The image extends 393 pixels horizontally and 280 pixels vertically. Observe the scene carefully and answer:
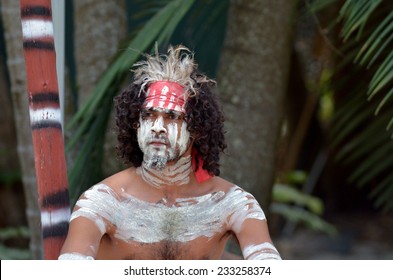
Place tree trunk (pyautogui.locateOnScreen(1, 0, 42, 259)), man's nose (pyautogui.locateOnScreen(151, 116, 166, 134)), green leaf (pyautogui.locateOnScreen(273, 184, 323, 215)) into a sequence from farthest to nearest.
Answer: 1. green leaf (pyautogui.locateOnScreen(273, 184, 323, 215))
2. tree trunk (pyautogui.locateOnScreen(1, 0, 42, 259))
3. man's nose (pyautogui.locateOnScreen(151, 116, 166, 134))

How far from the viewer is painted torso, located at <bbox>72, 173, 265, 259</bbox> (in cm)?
251

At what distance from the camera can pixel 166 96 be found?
250cm

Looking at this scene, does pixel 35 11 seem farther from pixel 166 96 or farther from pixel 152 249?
pixel 152 249

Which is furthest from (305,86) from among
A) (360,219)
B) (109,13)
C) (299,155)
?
(109,13)

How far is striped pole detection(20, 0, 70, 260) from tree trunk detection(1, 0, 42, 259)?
1.49 metres

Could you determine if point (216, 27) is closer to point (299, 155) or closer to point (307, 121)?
point (307, 121)

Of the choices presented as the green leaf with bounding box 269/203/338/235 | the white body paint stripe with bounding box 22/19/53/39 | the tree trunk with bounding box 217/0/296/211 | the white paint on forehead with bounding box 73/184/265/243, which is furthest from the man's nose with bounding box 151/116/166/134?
the green leaf with bounding box 269/203/338/235

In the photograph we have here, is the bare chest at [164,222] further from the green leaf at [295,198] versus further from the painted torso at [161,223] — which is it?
the green leaf at [295,198]

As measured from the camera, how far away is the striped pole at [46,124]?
251cm

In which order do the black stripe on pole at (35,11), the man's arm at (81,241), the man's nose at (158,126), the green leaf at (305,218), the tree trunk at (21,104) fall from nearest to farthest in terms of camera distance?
the man's arm at (81,241) → the man's nose at (158,126) → the black stripe on pole at (35,11) → the tree trunk at (21,104) → the green leaf at (305,218)

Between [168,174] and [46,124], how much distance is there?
40 cm

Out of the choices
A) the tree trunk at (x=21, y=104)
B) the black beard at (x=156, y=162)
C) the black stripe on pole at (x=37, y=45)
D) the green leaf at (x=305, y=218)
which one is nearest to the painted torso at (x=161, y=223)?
the black beard at (x=156, y=162)

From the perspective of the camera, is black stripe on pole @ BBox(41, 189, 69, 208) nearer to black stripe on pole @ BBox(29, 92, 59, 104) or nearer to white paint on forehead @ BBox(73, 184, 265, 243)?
white paint on forehead @ BBox(73, 184, 265, 243)

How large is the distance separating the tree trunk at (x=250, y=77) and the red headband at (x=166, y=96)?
5.26ft
